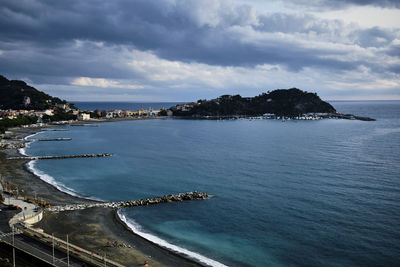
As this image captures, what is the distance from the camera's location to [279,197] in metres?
40.7

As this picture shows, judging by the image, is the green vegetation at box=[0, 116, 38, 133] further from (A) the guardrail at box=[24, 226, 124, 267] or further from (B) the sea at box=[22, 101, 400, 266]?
(A) the guardrail at box=[24, 226, 124, 267]

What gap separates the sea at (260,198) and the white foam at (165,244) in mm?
92

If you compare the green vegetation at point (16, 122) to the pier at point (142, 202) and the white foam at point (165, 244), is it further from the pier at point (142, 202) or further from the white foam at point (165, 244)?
the white foam at point (165, 244)


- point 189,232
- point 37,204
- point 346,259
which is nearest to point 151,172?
point 37,204

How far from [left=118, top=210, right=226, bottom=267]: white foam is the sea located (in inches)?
3.6

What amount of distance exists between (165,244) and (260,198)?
1610 cm

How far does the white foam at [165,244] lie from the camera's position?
82.9 ft

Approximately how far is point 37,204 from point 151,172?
22276 millimetres

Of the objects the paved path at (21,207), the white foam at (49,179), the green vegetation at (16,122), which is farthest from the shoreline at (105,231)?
the green vegetation at (16,122)

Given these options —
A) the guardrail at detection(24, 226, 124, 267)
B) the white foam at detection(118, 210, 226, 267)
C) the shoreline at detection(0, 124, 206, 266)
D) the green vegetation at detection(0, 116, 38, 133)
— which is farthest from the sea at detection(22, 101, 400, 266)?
the green vegetation at detection(0, 116, 38, 133)

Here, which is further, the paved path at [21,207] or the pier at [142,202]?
the pier at [142,202]

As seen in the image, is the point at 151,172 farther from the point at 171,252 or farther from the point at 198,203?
the point at 171,252

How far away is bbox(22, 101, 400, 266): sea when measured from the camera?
2725 cm

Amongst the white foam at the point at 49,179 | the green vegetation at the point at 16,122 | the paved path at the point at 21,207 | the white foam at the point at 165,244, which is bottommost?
the white foam at the point at 165,244
